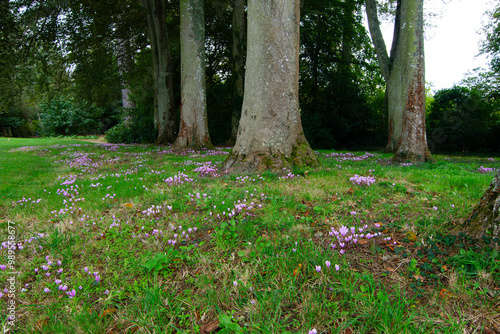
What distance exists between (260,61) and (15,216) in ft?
17.7

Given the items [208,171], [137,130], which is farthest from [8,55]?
[208,171]

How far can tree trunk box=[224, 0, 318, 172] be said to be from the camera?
583cm

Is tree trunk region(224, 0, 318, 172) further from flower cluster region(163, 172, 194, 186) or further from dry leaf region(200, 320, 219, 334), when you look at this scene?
dry leaf region(200, 320, 219, 334)

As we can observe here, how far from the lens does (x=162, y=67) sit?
51.6 ft

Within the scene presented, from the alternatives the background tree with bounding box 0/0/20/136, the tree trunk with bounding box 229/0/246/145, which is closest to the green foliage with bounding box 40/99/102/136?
the background tree with bounding box 0/0/20/136

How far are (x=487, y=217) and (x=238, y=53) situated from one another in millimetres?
15510

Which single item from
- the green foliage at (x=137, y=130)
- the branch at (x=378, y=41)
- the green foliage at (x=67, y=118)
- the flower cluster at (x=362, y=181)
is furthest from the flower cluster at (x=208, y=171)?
the green foliage at (x=67, y=118)

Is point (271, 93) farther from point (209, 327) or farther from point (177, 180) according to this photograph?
point (209, 327)

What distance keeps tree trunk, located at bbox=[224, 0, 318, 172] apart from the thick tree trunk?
644cm

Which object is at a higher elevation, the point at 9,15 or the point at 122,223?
the point at 9,15

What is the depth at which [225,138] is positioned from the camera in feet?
60.7

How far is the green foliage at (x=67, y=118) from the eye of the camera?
116 ft

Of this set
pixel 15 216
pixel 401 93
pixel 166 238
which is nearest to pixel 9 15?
pixel 15 216

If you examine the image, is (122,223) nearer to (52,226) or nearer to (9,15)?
(52,226)
